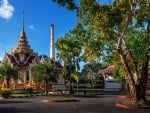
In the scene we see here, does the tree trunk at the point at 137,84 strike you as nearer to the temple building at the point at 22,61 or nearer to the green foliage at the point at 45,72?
the green foliage at the point at 45,72

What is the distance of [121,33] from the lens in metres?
35.3

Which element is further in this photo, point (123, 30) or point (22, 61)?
point (22, 61)

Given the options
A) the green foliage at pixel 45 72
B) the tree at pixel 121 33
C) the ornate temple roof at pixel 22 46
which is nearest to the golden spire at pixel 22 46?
the ornate temple roof at pixel 22 46

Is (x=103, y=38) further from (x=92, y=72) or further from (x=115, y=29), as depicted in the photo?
(x=92, y=72)

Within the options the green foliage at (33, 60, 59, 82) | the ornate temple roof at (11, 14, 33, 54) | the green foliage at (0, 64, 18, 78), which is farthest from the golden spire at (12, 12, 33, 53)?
the green foliage at (33, 60, 59, 82)

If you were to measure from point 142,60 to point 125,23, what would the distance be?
12.4 ft

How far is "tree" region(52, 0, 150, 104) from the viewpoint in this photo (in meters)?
33.6

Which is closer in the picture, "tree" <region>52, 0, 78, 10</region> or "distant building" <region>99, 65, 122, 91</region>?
"tree" <region>52, 0, 78, 10</region>

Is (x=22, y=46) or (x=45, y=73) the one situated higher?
(x=22, y=46)

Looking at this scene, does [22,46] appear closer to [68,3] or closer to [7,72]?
[7,72]

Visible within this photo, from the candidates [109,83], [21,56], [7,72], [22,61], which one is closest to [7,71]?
[7,72]

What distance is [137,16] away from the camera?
34.5 meters

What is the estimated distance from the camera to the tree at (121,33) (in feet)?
110

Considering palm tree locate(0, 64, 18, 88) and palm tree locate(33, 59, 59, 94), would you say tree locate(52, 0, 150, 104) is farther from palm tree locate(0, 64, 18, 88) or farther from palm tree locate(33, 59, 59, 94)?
palm tree locate(0, 64, 18, 88)
